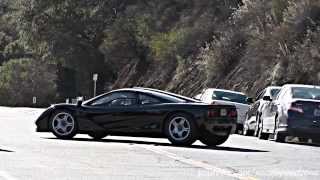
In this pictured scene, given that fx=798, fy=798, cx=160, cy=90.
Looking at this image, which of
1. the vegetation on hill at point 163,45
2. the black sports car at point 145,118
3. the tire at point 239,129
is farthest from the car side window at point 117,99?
the vegetation on hill at point 163,45

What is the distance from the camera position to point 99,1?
57.7 metres

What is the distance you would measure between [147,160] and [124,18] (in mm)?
41623

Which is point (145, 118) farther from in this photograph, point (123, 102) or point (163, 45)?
point (163, 45)

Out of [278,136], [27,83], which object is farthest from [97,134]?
[27,83]

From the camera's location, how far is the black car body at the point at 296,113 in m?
19.5

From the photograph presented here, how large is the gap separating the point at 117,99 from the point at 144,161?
16.1 feet

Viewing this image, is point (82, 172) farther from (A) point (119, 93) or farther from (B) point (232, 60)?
(B) point (232, 60)

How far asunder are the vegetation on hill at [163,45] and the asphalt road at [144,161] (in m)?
13.2

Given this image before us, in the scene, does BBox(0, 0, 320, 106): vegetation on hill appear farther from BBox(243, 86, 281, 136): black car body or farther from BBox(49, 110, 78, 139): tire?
Result: BBox(49, 110, 78, 139): tire

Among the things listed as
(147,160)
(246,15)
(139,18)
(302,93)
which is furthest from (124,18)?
(147,160)

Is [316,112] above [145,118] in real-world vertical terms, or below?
above

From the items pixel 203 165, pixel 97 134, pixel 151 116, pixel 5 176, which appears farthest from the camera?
pixel 97 134

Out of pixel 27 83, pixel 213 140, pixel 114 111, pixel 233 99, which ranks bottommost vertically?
pixel 213 140

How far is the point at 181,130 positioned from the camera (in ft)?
56.3
